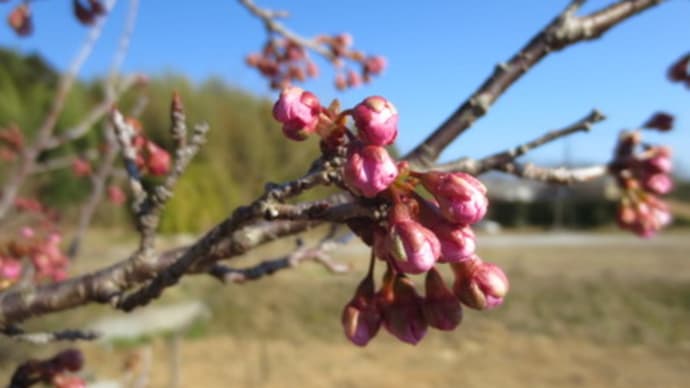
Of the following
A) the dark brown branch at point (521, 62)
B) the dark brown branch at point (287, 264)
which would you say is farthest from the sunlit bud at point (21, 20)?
the dark brown branch at point (521, 62)

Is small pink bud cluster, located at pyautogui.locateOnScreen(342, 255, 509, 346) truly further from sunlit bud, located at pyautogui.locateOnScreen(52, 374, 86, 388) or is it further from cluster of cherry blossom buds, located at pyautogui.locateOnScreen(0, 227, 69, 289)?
cluster of cherry blossom buds, located at pyautogui.locateOnScreen(0, 227, 69, 289)

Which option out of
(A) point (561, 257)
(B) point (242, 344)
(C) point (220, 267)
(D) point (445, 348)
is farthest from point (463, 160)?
(A) point (561, 257)

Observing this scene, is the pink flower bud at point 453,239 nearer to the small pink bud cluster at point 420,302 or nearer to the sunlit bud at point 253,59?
the small pink bud cluster at point 420,302

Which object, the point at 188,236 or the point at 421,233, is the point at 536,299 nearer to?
the point at 421,233

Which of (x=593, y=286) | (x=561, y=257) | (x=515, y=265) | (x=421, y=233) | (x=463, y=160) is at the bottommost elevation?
(x=561, y=257)

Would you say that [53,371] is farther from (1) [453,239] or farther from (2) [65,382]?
(1) [453,239]

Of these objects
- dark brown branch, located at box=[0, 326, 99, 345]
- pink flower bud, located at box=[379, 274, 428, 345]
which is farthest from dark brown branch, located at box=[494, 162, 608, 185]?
dark brown branch, located at box=[0, 326, 99, 345]

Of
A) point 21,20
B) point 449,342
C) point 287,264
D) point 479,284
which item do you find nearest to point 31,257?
point 21,20
